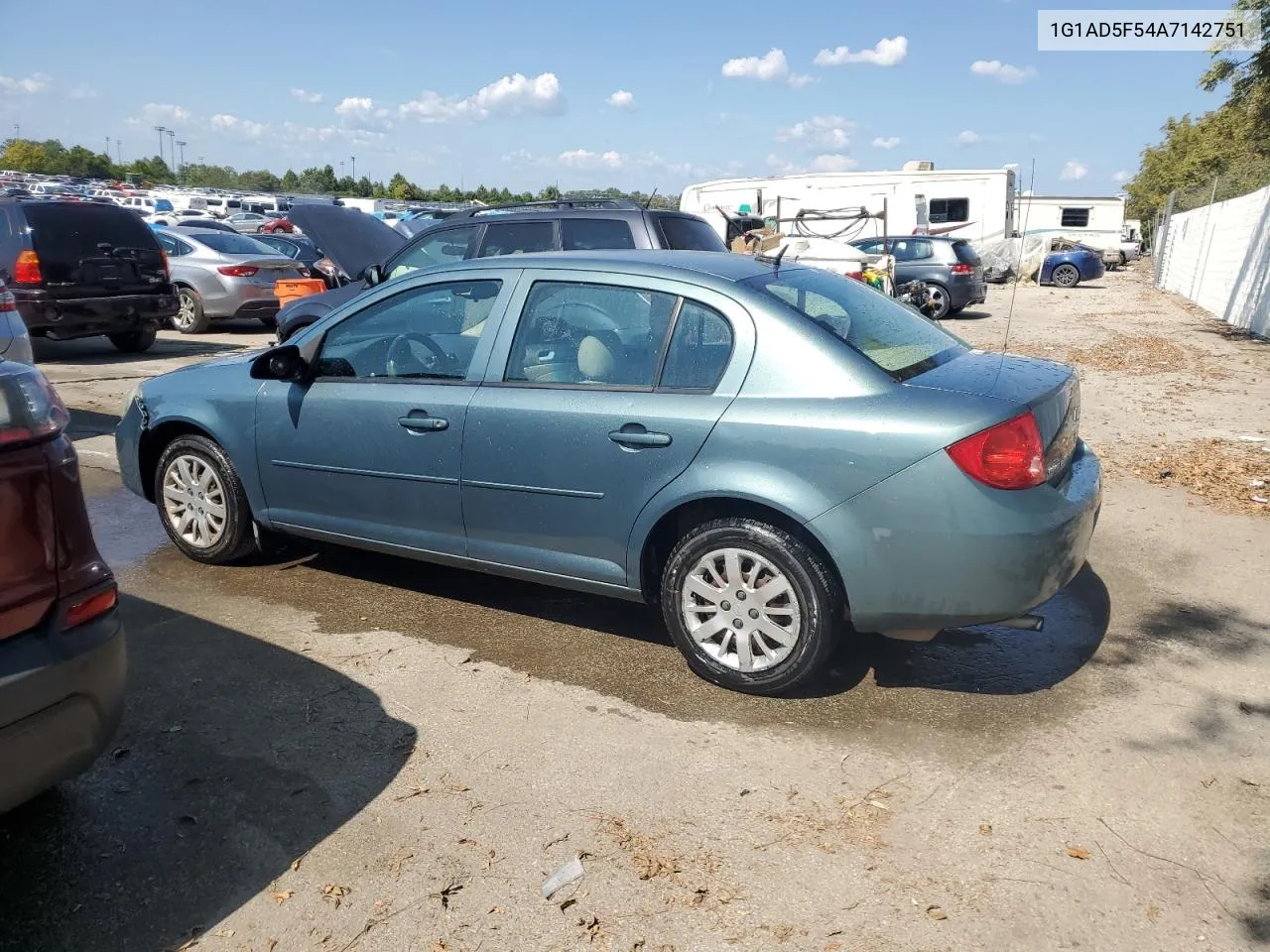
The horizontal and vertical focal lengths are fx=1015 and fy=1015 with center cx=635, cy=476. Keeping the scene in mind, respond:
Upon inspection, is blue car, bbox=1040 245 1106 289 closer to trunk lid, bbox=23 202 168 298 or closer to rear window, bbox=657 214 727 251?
rear window, bbox=657 214 727 251

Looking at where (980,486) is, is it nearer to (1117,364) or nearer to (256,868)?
(256,868)

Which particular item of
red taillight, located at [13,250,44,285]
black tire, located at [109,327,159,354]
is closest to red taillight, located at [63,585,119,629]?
red taillight, located at [13,250,44,285]

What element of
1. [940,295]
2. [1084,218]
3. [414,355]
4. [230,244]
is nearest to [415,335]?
[414,355]

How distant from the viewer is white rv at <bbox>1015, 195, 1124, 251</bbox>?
145 ft

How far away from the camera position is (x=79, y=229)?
39.0ft

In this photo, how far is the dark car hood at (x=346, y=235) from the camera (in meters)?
9.84

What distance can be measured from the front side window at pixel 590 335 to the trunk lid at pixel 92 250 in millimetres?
9644

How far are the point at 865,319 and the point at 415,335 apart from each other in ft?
6.81

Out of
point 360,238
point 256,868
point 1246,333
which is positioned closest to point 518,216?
point 360,238

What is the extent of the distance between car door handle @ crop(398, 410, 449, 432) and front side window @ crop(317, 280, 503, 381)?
8.0 inches

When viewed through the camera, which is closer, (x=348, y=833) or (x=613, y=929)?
(x=613, y=929)

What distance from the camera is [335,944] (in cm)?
262

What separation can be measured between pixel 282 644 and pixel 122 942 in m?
1.89

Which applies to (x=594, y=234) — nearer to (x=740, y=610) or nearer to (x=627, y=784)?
(x=740, y=610)
